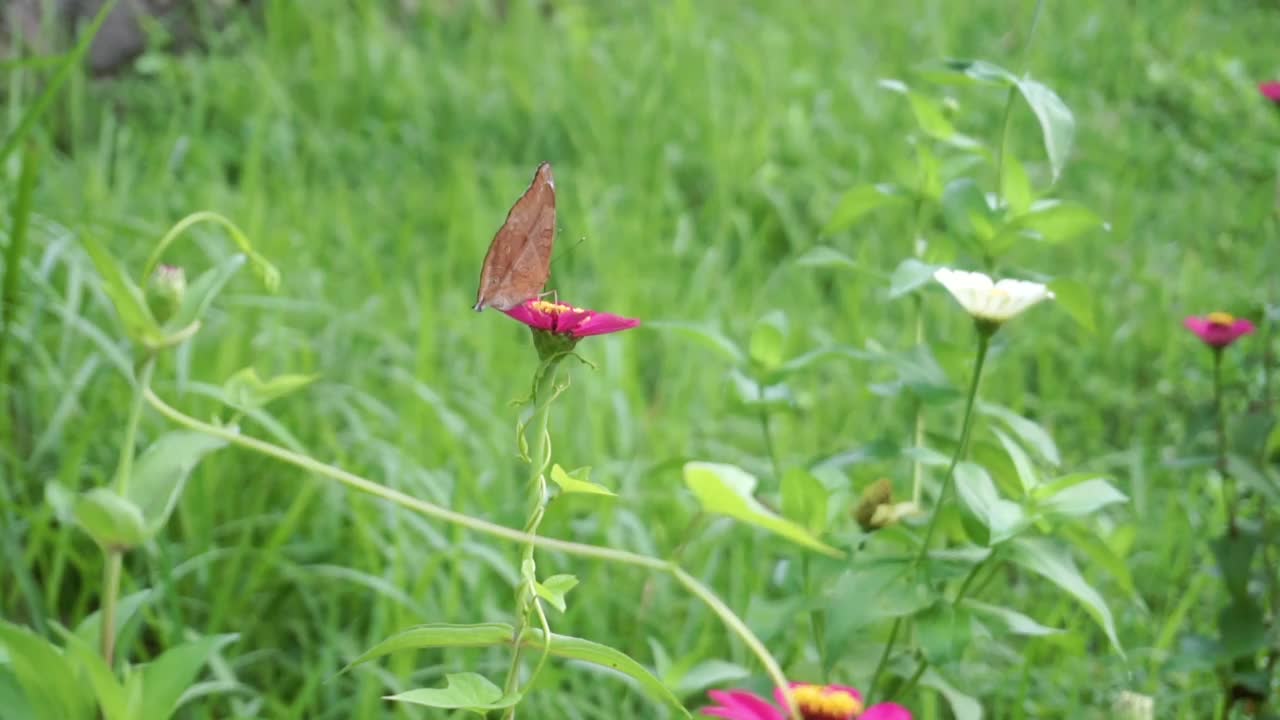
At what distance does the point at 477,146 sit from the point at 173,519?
4.38ft

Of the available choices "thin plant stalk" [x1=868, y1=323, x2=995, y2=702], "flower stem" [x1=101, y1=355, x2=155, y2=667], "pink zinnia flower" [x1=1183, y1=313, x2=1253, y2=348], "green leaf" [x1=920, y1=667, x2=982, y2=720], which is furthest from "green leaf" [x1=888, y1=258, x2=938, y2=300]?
"flower stem" [x1=101, y1=355, x2=155, y2=667]

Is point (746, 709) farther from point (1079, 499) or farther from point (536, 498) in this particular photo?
point (1079, 499)

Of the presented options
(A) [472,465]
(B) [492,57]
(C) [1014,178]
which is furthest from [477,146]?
(C) [1014,178]

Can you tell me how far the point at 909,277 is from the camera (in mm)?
1019

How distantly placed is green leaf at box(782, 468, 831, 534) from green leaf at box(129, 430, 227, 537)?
0.36 meters

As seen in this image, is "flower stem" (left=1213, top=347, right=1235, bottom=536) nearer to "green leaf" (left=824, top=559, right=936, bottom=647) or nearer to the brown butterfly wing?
"green leaf" (left=824, top=559, right=936, bottom=647)

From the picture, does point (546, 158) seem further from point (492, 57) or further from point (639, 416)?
point (639, 416)

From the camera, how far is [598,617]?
1.43 meters

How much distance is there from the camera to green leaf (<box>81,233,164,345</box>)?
609 mm

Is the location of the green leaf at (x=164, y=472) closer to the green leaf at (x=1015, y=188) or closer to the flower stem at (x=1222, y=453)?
the green leaf at (x=1015, y=188)

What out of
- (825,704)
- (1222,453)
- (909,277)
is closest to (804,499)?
(825,704)

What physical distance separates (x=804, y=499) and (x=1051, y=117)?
40cm

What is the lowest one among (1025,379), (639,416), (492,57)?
(1025,379)

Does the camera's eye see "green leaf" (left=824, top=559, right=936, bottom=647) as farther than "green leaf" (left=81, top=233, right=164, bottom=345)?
Yes
